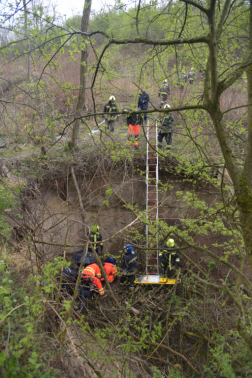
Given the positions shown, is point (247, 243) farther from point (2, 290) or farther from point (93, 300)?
point (93, 300)

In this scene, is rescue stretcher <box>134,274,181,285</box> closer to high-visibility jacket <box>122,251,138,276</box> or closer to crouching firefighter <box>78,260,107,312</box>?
high-visibility jacket <box>122,251,138,276</box>

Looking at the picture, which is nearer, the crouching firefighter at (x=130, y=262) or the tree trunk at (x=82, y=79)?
the crouching firefighter at (x=130, y=262)

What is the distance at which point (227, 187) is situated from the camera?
215 inches

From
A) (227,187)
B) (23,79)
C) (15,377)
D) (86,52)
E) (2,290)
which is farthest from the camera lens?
(23,79)

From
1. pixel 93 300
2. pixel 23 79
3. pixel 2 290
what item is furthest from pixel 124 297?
pixel 23 79

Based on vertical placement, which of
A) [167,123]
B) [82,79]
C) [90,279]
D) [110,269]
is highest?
[82,79]

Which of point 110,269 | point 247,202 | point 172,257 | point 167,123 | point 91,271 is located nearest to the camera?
point 247,202

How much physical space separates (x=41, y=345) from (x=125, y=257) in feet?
13.7

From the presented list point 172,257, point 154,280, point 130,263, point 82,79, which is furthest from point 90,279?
point 82,79

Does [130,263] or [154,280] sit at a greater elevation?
[130,263]

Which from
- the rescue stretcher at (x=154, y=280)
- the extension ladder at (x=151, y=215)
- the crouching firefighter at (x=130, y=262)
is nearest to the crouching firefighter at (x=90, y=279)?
the crouching firefighter at (x=130, y=262)

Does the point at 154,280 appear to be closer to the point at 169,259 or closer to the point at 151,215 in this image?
the point at 169,259

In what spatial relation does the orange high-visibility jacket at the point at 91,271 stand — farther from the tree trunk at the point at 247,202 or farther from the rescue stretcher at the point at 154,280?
the tree trunk at the point at 247,202

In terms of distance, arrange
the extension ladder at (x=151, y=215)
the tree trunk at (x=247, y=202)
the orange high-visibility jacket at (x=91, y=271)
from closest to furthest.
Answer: the tree trunk at (x=247, y=202)
the orange high-visibility jacket at (x=91, y=271)
the extension ladder at (x=151, y=215)
